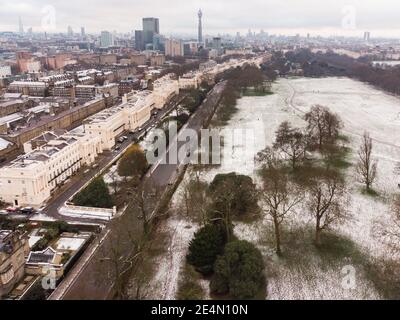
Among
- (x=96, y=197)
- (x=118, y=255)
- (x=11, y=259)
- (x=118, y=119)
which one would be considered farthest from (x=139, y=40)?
(x=11, y=259)

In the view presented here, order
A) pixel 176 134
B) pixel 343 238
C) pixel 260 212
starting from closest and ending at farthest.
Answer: pixel 343 238 < pixel 260 212 < pixel 176 134

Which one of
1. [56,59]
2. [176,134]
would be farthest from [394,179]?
[56,59]

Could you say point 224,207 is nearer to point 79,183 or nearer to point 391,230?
point 391,230

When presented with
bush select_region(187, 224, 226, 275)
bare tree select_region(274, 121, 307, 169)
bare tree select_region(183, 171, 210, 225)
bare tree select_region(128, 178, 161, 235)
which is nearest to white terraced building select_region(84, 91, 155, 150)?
bare tree select_region(128, 178, 161, 235)

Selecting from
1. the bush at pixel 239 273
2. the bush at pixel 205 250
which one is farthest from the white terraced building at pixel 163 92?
Result: the bush at pixel 239 273

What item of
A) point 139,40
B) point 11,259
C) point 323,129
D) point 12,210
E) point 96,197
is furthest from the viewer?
point 139,40

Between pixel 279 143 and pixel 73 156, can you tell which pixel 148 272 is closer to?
pixel 73 156

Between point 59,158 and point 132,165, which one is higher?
point 59,158
